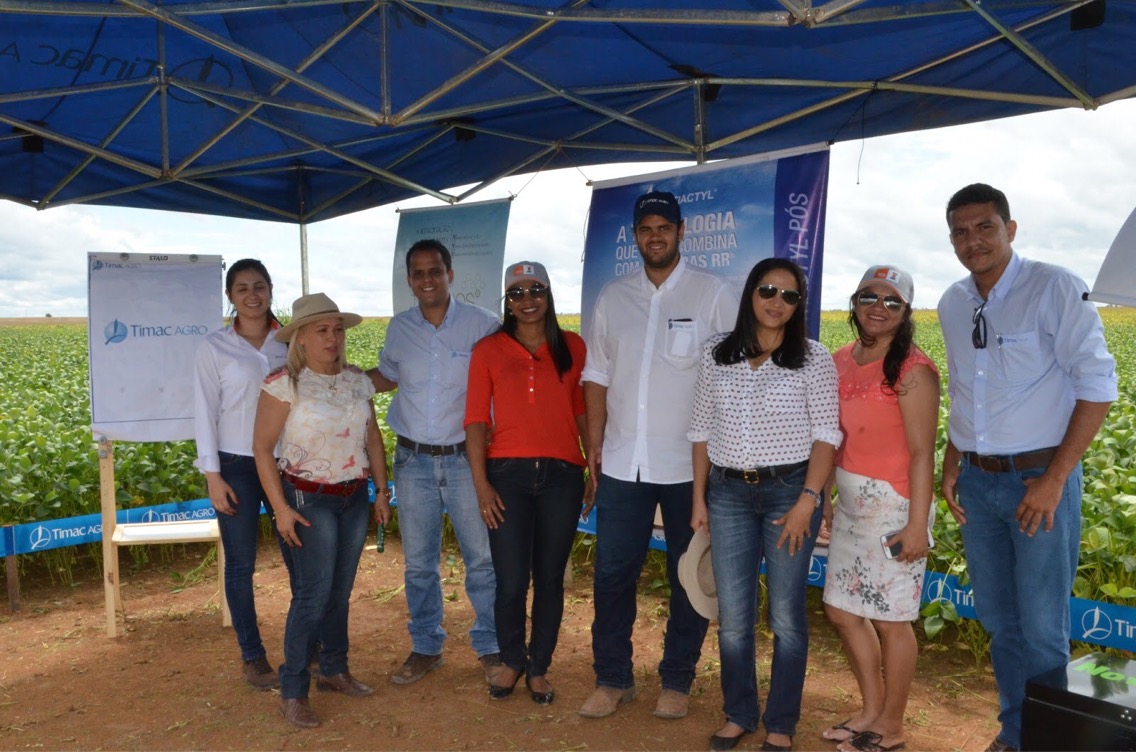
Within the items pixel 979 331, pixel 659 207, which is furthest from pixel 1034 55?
pixel 659 207

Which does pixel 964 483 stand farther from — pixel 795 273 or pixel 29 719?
pixel 29 719

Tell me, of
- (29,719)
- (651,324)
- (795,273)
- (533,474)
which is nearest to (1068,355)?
(795,273)

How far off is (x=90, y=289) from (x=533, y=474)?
3550 mm

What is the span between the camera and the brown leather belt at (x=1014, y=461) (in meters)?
3.42

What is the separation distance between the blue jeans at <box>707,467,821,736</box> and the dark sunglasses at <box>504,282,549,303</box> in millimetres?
1181

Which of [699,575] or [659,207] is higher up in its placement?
[659,207]

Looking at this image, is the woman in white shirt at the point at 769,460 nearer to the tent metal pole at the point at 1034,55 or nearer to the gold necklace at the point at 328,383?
the tent metal pole at the point at 1034,55

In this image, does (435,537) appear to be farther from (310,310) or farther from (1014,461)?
(1014,461)

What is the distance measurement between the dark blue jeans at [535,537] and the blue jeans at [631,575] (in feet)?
0.60

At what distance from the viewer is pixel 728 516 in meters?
3.71

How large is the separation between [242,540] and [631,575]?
2.09 m

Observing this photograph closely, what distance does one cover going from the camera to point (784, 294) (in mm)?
3586

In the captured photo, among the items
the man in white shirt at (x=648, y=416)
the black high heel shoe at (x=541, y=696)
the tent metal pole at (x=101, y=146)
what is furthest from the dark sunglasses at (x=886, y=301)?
the tent metal pole at (x=101, y=146)

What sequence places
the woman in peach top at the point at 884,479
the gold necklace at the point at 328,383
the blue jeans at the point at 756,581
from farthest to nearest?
1. the gold necklace at the point at 328,383
2. the blue jeans at the point at 756,581
3. the woman in peach top at the point at 884,479
